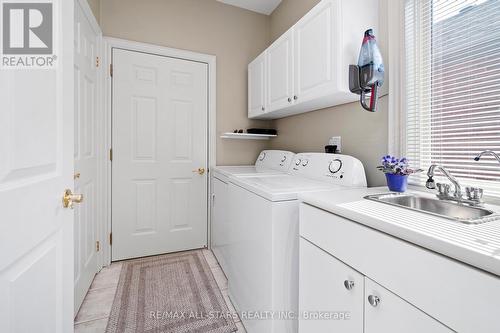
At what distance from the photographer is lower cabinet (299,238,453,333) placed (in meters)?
0.69

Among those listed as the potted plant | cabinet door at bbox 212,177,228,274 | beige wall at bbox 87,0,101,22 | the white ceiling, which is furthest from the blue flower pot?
beige wall at bbox 87,0,101,22

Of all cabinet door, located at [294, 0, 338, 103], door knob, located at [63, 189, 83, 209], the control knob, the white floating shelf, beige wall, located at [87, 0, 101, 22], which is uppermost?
beige wall, located at [87, 0, 101, 22]

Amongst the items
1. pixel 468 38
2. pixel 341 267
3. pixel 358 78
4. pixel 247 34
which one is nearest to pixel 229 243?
pixel 341 267

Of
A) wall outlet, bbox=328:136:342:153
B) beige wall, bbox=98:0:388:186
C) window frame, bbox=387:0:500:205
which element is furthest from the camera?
beige wall, bbox=98:0:388:186

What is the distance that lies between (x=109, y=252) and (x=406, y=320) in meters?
2.48

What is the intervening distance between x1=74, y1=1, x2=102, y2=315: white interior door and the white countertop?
1662mm

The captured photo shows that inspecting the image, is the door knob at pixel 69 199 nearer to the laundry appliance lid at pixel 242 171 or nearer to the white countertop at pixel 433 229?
the white countertop at pixel 433 229

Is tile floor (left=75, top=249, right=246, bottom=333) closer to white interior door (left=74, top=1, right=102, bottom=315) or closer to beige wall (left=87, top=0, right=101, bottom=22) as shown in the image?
white interior door (left=74, top=1, right=102, bottom=315)

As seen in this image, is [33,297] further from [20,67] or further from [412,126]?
[412,126]

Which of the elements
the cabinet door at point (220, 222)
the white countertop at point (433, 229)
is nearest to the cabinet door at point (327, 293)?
the white countertop at point (433, 229)

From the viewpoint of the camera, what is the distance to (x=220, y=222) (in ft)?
7.15

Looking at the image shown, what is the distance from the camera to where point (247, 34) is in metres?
2.86

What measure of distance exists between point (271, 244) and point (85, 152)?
61.7 inches

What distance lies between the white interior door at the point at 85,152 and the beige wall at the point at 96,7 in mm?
169
